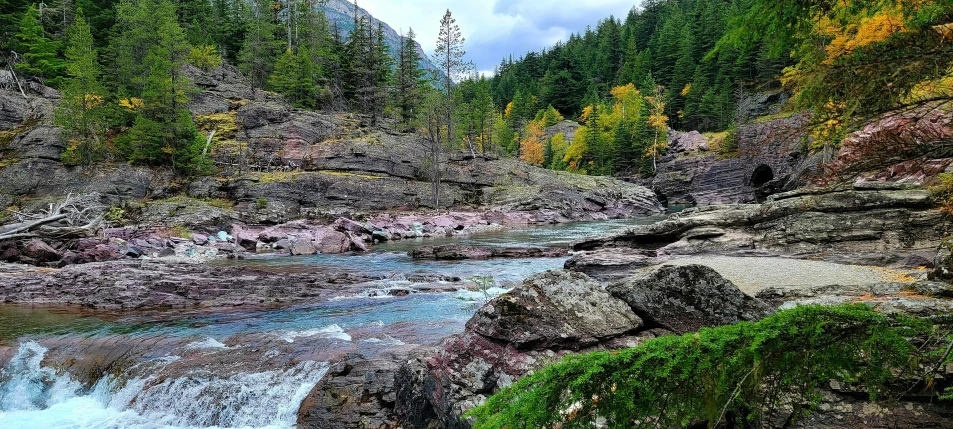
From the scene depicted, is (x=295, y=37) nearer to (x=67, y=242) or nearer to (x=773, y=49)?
(x=67, y=242)

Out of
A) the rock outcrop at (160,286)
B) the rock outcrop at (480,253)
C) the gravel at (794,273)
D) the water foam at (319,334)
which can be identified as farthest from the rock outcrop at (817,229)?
the rock outcrop at (160,286)

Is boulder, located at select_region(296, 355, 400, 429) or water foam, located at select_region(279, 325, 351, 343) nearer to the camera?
boulder, located at select_region(296, 355, 400, 429)

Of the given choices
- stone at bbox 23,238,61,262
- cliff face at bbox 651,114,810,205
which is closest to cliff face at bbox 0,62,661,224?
cliff face at bbox 651,114,810,205

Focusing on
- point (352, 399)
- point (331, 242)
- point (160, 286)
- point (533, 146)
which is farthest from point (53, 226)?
point (533, 146)

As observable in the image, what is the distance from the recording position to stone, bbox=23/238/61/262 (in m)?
17.6

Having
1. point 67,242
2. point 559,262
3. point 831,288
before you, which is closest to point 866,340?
point 831,288

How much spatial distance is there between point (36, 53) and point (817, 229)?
58.1 m

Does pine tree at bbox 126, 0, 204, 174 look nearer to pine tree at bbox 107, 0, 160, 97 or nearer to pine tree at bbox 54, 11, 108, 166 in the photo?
pine tree at bbox 54, 11, 108, 166

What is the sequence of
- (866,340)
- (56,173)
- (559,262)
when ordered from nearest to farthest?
(866,340)
(559,262)
(56,173)

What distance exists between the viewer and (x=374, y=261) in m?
20.8

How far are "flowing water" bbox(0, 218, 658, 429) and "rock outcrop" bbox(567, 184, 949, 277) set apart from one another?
23.8 feet

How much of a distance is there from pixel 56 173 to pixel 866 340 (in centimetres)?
4377

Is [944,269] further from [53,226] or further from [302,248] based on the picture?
[53,226]

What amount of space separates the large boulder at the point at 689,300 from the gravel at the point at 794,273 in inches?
137
